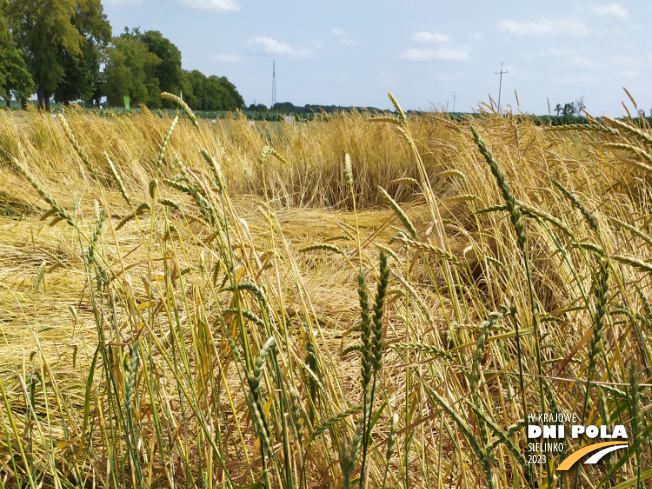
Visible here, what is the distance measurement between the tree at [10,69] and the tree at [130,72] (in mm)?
10223

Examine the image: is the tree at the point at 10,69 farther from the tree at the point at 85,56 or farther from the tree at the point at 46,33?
the tree at the point at 85,56

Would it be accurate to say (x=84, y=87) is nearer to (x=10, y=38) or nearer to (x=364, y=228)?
(x=10, y=38)

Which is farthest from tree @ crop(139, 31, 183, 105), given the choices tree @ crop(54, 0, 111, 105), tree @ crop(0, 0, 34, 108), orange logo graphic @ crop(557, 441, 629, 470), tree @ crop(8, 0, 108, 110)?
orange logo graphic @ crop(557, 441, 629, 470)

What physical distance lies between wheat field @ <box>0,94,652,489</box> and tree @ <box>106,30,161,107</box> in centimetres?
3483

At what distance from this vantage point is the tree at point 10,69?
75.5 feet

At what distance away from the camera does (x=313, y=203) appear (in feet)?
17.0

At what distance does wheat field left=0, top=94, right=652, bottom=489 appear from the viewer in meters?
0.73

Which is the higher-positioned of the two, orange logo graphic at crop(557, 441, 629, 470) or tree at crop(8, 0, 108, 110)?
tree at crop(8, 0, 108, 110)

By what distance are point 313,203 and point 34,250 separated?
2.69 m

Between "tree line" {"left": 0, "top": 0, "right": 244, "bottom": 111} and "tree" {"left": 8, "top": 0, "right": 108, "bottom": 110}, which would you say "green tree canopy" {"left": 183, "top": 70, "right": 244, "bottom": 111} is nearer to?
"tree line" {"left": 0, "top": 0, "right": 244, "bottom": 111}

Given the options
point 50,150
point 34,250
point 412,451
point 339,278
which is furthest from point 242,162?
point 412,451

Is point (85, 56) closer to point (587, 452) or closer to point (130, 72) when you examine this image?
point (130, 72)

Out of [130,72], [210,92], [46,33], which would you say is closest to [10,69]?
[46,33]

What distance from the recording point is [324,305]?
2305 millimetres
